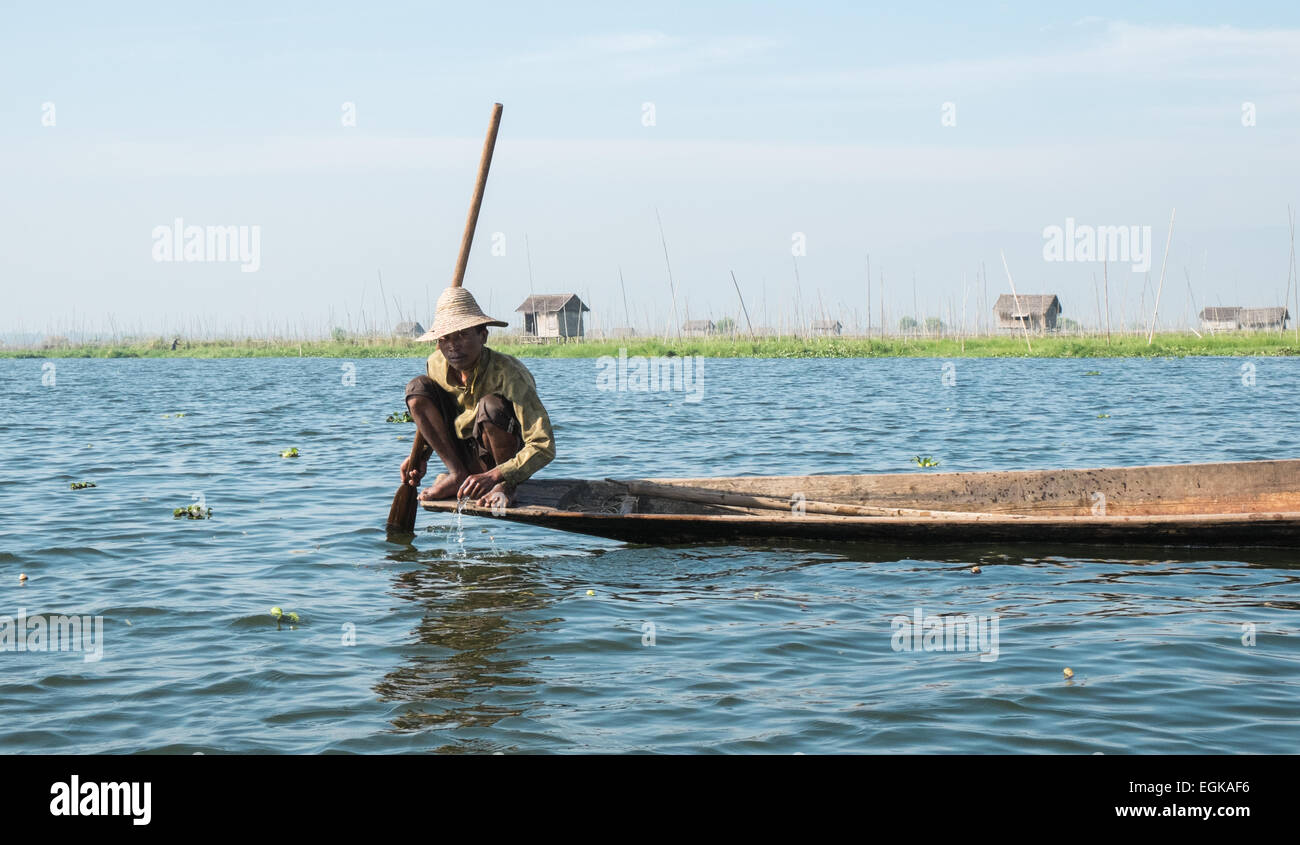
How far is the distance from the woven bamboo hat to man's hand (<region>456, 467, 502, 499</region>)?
834mm

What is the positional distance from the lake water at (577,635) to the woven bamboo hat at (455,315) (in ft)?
4.68

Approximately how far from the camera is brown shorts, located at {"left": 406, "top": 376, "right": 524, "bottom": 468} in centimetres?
666

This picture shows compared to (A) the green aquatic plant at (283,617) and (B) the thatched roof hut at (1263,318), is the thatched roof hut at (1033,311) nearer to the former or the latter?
(B) the thatched roof hut at (1263,318)

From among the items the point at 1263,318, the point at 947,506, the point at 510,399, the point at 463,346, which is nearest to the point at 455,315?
the point at 463,346

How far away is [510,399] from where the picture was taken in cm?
673

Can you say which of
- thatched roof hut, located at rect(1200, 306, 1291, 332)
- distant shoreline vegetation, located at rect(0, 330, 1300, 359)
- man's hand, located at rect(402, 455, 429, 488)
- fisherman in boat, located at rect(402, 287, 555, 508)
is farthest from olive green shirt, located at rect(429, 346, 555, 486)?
thatched roof hut, located at rect(1200, 306, 1291, 332)

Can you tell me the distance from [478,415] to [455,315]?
619 mm

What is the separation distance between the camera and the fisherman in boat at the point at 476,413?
6.54 meters

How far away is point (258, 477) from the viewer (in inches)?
456

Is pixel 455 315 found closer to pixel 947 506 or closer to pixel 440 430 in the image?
pixel 440 430

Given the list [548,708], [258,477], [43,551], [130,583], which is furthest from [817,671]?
[258,477]

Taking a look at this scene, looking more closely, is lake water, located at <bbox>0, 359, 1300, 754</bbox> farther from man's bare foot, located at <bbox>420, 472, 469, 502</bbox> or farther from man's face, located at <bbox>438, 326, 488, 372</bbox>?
man's face, located at <bbox>438, 326, 488, 372</bbox>
